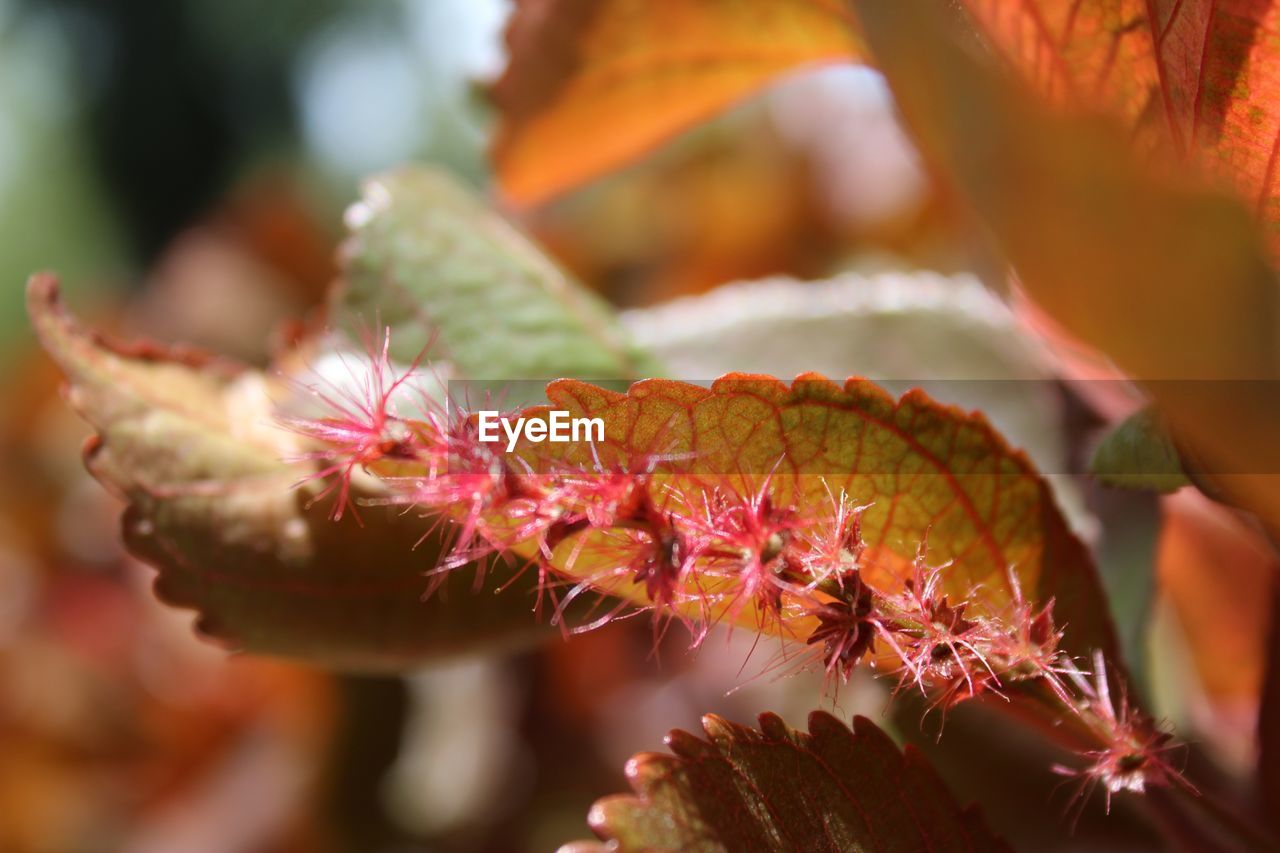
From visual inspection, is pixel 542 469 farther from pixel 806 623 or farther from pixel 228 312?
pixel 228 312

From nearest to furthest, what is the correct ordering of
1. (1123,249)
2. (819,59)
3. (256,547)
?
(1123,249) < (256,547) < (819,59)

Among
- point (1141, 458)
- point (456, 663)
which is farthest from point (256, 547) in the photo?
point (1141, 458)

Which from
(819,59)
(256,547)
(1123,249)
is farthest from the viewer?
(819,59)

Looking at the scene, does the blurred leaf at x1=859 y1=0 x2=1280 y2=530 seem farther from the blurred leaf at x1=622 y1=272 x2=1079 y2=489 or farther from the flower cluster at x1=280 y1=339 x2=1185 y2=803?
the blurred leaf at x1=622 y1=272 x2=1079 y2=489

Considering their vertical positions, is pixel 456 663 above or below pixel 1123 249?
below

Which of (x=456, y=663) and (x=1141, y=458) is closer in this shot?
(x=1141, y=458)

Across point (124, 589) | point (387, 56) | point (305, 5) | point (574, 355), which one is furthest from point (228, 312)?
point (305, 5)

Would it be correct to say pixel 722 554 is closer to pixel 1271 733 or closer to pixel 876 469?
pixel 876 469
